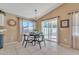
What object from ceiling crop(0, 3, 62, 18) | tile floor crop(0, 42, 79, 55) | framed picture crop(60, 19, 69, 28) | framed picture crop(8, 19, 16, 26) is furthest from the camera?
framed picture crop(60, 19, 69, 28)

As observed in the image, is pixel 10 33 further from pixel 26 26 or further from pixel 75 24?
pixel 75 24

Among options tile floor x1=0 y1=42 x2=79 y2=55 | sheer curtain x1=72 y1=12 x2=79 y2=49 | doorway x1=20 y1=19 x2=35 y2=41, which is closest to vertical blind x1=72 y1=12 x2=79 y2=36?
sheer curtain x1=72 y1=12 x2=79 y2=49

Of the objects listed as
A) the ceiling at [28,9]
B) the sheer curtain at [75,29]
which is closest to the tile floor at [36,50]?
the sheer curtain at [75,29]

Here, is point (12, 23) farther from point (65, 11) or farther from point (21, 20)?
point (65, 11)

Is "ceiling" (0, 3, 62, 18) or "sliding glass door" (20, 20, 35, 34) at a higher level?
"ceiling" (0, 3, 62, 18)

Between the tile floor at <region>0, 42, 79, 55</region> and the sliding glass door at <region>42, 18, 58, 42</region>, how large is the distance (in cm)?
23

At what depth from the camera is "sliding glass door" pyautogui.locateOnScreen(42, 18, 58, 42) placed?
3.88 metres

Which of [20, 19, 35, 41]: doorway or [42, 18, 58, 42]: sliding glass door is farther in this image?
[42, 18, 58, 42]: sliding glass door

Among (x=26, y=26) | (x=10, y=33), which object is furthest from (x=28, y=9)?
(x=10, y=33)

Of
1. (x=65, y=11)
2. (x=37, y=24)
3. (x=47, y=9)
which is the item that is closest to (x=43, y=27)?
(x=37, y=24)

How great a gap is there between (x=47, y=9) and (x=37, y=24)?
1.87ft

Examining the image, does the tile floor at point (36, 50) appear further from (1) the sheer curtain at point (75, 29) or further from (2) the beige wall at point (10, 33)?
(1) the sheer curtain at point (75, 29)

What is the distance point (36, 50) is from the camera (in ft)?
12.2

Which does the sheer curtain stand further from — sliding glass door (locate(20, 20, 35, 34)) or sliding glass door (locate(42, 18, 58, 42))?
sliding glass door (locate(20, 20, 35, 34))
